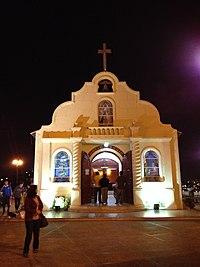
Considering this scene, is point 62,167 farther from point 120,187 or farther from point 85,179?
point 120,187

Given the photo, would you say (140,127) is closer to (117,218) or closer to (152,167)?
(152,167)

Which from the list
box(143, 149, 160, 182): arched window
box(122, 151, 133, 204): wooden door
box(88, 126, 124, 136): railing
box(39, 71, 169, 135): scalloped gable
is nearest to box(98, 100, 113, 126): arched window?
box(39, 71, 169, 135): scalloped gable

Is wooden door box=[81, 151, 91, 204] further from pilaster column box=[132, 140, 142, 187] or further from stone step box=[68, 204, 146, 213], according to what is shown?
pilaster column box=[132, 140, 142, 187]

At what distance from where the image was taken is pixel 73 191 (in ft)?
48.5

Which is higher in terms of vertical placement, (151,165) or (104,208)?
(151,165)

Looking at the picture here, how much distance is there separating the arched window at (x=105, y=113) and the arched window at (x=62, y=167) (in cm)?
304

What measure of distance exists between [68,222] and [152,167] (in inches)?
260

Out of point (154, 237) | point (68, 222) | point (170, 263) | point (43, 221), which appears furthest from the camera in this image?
point (68, 222)

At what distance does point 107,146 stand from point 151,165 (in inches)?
116

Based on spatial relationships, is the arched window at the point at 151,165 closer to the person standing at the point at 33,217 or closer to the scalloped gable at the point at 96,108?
the scalloped gable at the point at 96,108

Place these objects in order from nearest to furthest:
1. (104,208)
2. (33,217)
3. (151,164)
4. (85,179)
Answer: (33,217), (104,208), (85,179), (151,164)

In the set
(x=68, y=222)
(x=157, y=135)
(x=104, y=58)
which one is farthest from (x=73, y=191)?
(x=104, y=58)

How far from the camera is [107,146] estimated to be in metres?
16.3

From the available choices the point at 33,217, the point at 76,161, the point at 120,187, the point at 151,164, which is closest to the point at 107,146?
the point at 76,161
